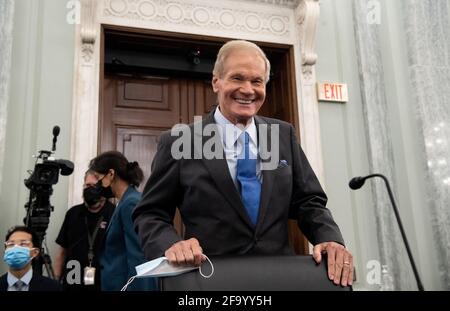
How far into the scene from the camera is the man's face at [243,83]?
1.38 meters

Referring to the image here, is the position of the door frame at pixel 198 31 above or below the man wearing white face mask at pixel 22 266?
above

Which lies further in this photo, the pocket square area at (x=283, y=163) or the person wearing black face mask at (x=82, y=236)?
the person wearing black face mask at (x=82, y=236)

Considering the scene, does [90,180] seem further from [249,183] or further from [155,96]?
[249,183]

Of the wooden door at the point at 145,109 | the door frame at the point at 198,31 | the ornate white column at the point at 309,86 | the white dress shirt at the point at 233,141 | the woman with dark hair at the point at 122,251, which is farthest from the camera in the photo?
the wooden door at the point at 145,109

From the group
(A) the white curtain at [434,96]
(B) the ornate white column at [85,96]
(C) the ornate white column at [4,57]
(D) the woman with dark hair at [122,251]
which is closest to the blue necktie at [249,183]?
(D) the woman with dark hair at [122,251]

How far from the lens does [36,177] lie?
9.73 ft

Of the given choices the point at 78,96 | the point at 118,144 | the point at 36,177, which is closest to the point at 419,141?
the point at 118,144

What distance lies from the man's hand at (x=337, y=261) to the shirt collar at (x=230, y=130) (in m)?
0.41

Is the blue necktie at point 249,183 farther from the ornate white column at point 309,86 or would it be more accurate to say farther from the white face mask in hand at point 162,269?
the ornate white column at point 309,86

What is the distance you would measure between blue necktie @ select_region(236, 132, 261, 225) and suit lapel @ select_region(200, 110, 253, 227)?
4cm

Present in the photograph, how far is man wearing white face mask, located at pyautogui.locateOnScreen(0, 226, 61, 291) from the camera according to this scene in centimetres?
282

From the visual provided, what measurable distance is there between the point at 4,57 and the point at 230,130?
109 inches

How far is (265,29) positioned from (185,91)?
97 cm
